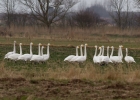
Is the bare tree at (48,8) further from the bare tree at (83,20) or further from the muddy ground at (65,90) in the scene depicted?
the muddy ground at (65,90)

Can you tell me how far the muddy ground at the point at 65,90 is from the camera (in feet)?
32.5

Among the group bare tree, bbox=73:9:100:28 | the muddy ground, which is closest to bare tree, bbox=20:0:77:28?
bare tree, bbox=73:9:100:28

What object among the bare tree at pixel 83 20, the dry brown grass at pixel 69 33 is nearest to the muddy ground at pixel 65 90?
the dry brown grass at pixel 69 33

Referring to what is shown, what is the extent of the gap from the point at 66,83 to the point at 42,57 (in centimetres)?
889

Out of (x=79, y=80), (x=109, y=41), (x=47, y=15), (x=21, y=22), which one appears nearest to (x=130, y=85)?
(x=79, y=80)

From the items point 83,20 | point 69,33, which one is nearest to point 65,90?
point 69,33

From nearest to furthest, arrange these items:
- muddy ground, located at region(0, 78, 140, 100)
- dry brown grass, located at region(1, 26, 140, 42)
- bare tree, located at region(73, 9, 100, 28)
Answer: muddy ground, located at region(0, 78, 140, 100), dry brown grass, located at region(1, 26, 140, 42), bare tree, located at region(73, 9, 100, 28)

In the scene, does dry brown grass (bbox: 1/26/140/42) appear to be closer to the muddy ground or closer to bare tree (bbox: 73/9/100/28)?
bare tree (bbox: 73/9/100/28)

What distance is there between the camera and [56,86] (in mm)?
11625

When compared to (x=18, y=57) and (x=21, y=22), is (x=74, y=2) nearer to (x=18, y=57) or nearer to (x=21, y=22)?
(x=21, y=22)

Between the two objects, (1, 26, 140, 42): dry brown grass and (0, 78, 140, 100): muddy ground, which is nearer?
(0, 78, 140, 100): muddy ground

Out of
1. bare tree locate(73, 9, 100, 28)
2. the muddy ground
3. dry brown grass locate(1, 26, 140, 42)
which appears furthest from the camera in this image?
bare tree locate(73, 9, 100, 28)

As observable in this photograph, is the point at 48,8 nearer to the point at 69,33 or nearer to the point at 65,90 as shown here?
the point at 69,33

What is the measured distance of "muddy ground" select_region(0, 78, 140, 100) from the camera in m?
9.91
